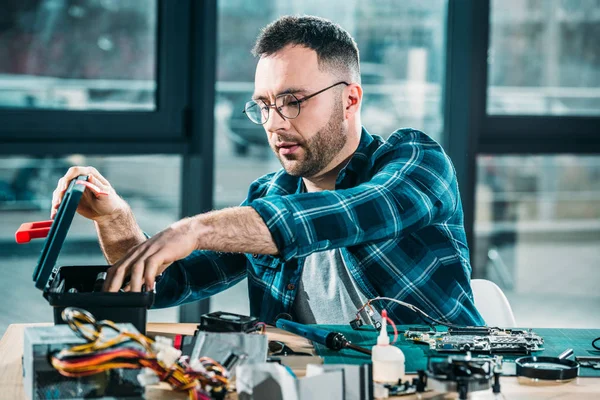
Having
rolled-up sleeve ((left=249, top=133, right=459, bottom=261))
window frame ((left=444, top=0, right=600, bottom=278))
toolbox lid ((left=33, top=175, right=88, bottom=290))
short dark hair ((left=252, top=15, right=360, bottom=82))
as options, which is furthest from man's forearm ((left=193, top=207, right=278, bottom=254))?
window frame ((left=444, top=0, right=600, bottom=278))

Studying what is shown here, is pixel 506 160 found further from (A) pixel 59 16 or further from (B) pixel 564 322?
(A) pixel 59 16

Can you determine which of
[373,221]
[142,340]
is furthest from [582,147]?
[142,340]

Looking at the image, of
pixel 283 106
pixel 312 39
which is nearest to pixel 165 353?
pixel 283 106

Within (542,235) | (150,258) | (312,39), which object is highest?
(312,39)

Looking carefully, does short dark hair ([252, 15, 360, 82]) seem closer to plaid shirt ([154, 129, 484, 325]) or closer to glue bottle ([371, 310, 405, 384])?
plaid shirt ([154, 129, 484, 325])

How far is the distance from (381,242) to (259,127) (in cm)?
136

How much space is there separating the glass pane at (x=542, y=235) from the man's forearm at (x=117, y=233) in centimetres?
174

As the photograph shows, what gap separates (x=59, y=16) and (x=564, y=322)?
224 centimetres

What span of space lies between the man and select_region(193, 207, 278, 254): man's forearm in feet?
0.68

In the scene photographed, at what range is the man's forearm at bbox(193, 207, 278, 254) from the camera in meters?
1.49

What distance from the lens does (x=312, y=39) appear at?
1.96 meters

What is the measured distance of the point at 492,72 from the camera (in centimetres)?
325

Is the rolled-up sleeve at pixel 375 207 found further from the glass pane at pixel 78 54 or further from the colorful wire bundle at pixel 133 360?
the glass pane at pixel 78 54

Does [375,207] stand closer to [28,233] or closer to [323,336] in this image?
[323,336]
